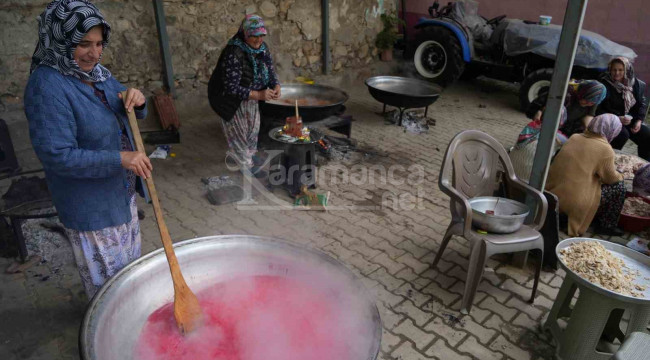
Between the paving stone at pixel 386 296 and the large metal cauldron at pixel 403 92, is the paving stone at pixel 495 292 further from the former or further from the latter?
the large metal cauldron at pixel 403 92

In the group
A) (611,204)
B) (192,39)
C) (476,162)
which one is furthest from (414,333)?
(192,39)

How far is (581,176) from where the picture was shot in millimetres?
4051

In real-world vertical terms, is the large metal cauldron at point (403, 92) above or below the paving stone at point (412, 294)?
above

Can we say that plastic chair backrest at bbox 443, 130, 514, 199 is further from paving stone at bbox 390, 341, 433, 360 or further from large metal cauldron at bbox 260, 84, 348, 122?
large metal cauldron at bbox 260, 84, 348, 122

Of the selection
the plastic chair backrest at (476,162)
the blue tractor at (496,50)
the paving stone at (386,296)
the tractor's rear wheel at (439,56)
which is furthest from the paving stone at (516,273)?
the tractor's rear wheel at (439,56)

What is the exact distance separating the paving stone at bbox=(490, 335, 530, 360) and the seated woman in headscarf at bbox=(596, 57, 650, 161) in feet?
13.8

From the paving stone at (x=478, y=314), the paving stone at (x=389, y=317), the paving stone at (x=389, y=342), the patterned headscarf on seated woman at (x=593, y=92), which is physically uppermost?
the patterned headscarf on seated woman at (x=593, y=92)

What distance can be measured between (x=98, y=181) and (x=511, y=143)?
6270 mm

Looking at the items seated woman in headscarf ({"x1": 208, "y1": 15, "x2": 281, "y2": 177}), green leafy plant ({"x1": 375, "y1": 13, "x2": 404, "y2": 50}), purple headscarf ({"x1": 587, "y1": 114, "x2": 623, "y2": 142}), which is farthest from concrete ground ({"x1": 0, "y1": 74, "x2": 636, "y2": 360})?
green leafy plant ({"x1": 375, "y1": 13, "x2": 404, "y2": 50})

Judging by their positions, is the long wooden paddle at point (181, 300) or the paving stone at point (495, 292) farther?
the paving stone at point (495, 292)

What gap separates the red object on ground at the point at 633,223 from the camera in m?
4.42

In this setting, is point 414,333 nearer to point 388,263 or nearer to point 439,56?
point 388,263

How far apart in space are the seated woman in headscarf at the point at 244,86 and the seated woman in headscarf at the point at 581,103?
3.46 m

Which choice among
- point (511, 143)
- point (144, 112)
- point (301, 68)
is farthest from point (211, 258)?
point (301, 68)
